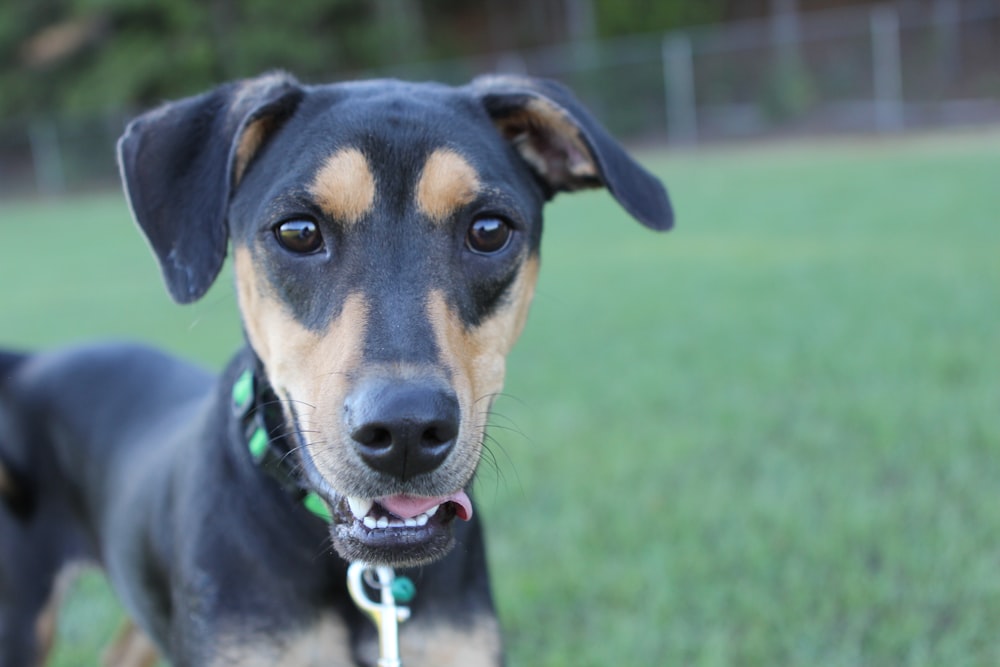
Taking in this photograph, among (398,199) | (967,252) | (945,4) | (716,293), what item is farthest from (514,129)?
(945,4)

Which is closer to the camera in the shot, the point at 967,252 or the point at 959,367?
the point at 959,367

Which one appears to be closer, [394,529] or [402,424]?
[402,424]

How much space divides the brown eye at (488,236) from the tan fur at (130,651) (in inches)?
97.2

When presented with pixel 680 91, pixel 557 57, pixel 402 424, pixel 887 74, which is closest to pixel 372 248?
pixel 402 424

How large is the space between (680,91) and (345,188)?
1024 inches

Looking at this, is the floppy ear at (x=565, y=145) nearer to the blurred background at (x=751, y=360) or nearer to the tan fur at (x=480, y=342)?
the tan fur at (x=480, y=342)

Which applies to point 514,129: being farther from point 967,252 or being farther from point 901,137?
point 901,137

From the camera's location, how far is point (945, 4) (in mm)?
34156

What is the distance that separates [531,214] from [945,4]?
36743 millimetres

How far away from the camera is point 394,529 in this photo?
2.48 metres

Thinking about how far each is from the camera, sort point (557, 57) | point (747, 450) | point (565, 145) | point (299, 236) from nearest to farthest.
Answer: point (299, 236), point (565, 145), point (747, 450), point (557, 57)

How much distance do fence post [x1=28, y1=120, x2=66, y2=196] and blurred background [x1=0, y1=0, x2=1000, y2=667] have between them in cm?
620

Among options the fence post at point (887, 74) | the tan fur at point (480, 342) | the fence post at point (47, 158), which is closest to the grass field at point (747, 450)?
the tan fur at point (480, 342)

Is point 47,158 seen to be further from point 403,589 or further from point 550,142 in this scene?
point 403,589
